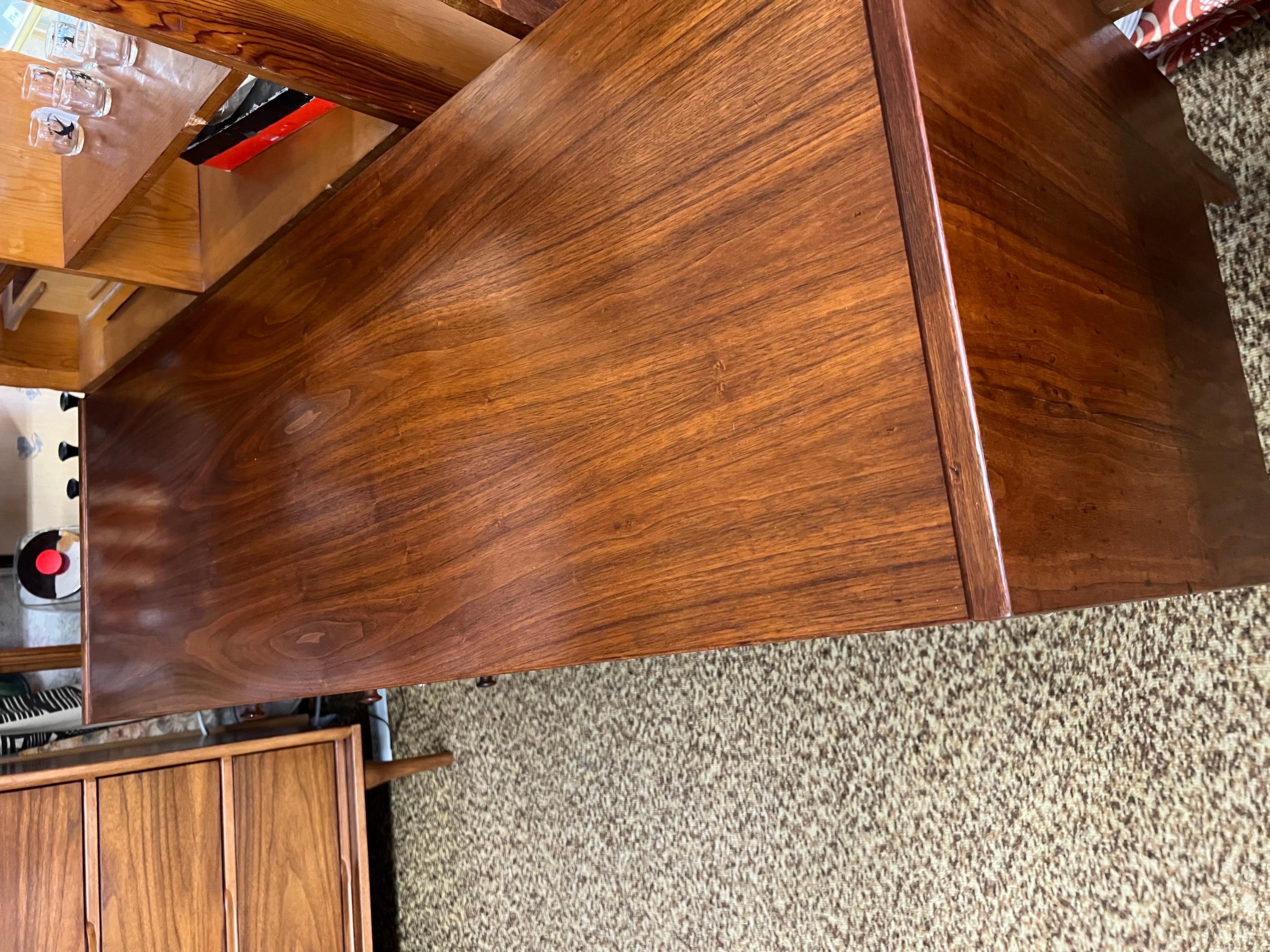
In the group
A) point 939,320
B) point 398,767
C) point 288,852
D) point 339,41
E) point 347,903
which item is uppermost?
point 339,41

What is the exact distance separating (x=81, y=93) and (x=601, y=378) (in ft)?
2.38

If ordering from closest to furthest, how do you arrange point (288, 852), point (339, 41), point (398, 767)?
point (339, 41), point (288, 852), point (398, 767)

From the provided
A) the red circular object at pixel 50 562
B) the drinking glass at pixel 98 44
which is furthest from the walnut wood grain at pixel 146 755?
the drinking glass at pixel 98 44

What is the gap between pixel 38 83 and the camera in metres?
1.03

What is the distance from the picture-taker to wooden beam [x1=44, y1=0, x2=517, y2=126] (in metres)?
0.75

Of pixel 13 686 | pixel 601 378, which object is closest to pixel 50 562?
pixel 13 686

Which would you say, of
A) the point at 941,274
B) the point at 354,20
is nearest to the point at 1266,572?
the point at 941,274

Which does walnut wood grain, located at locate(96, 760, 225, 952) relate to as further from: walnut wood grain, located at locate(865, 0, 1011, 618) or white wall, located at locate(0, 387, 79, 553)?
walnut wood grain, located at locate(865, 0, 1011, 618)

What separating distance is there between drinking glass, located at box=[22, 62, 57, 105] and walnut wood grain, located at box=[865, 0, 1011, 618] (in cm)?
91

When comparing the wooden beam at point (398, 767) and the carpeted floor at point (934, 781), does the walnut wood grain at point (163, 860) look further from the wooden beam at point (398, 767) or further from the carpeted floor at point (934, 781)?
the carpeted floor at point (934, 781)

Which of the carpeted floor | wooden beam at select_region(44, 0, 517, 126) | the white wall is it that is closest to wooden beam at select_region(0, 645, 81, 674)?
the white wall

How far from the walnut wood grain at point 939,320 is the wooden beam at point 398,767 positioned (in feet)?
5.23

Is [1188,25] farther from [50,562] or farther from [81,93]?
[50,562]

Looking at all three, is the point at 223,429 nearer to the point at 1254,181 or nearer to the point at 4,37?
the point at 4,37
